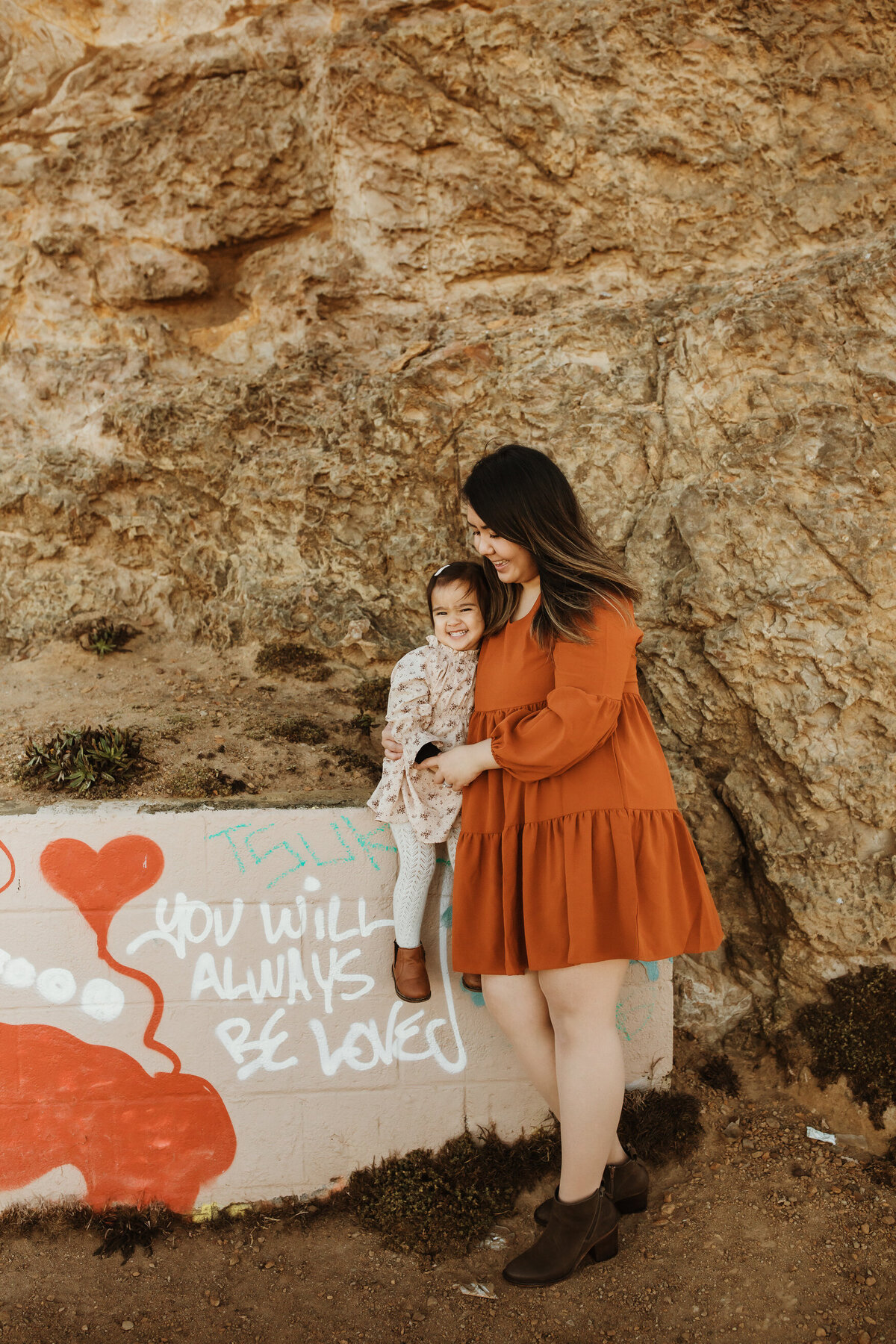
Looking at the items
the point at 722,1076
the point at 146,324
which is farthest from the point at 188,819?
the point at 146,324

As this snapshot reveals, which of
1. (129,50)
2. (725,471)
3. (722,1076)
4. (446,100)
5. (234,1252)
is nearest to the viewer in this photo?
(234,1252)

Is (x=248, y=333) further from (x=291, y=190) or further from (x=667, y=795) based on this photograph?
(x=667, y=795)

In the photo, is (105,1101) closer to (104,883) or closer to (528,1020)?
(104,883)

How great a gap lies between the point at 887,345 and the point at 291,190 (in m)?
3.25

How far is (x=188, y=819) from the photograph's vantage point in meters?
3.04

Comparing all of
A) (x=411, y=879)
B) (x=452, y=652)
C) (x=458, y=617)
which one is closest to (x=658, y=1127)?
(x=411, y=879)

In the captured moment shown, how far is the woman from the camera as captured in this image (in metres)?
2.48

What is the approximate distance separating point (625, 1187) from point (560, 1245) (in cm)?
40

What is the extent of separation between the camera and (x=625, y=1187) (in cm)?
288

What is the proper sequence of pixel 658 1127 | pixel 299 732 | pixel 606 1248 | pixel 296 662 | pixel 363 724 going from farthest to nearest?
pixel 296 662, pixel 363 724, pixel 299 732, pixel 658 1127, pixel 606 1248

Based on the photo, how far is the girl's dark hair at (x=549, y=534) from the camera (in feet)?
8.45

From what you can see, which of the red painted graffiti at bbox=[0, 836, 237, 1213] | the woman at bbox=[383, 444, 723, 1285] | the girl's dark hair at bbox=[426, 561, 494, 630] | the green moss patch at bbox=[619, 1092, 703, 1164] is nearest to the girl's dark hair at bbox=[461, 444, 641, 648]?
the woman at bbox=[383, 444, 723, 1285]

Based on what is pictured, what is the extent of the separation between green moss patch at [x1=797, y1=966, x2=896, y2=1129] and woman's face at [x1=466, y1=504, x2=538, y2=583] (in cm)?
226

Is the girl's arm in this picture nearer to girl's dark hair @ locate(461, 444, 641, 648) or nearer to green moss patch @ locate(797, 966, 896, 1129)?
girl's dark hair @ locate(461, 444, 641, 648)
